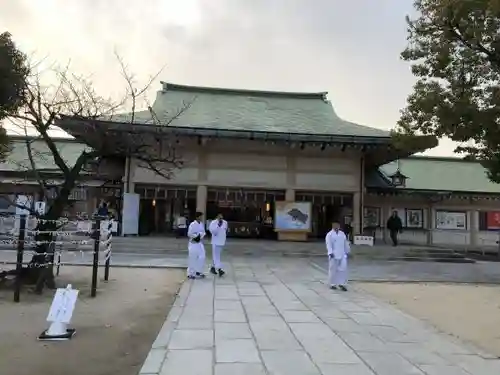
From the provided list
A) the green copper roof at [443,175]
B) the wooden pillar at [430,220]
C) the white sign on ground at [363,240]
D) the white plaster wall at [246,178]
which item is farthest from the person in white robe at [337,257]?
the wooden pillar at [430,220]

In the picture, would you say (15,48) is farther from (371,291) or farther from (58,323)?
(371,291)

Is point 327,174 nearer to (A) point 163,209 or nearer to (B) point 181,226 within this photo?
(B) point 181,226

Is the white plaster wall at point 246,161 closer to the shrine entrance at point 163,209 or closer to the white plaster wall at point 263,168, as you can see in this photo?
the white plaster wall at point 263,168

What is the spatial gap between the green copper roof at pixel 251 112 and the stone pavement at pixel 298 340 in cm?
1316

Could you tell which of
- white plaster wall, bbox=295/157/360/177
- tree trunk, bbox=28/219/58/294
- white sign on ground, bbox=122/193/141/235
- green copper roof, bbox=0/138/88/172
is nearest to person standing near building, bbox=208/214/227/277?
tree trunk, bbox=28/219/58/294

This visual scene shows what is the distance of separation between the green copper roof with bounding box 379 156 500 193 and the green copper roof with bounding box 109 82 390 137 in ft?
19.4

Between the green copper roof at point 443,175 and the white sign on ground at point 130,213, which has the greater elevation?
the green copper roof at point 443,175

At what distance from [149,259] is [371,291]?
821cm

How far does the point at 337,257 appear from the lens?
10.7 m

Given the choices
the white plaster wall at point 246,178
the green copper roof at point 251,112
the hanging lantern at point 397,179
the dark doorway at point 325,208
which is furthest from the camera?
the hanging lantern at point 397,179

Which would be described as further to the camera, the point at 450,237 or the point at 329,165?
the point at 450,237

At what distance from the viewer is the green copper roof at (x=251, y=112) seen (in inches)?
880

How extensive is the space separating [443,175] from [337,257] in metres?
21.8

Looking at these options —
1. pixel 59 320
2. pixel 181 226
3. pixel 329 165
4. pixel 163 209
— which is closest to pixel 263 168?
pixel 329 165
